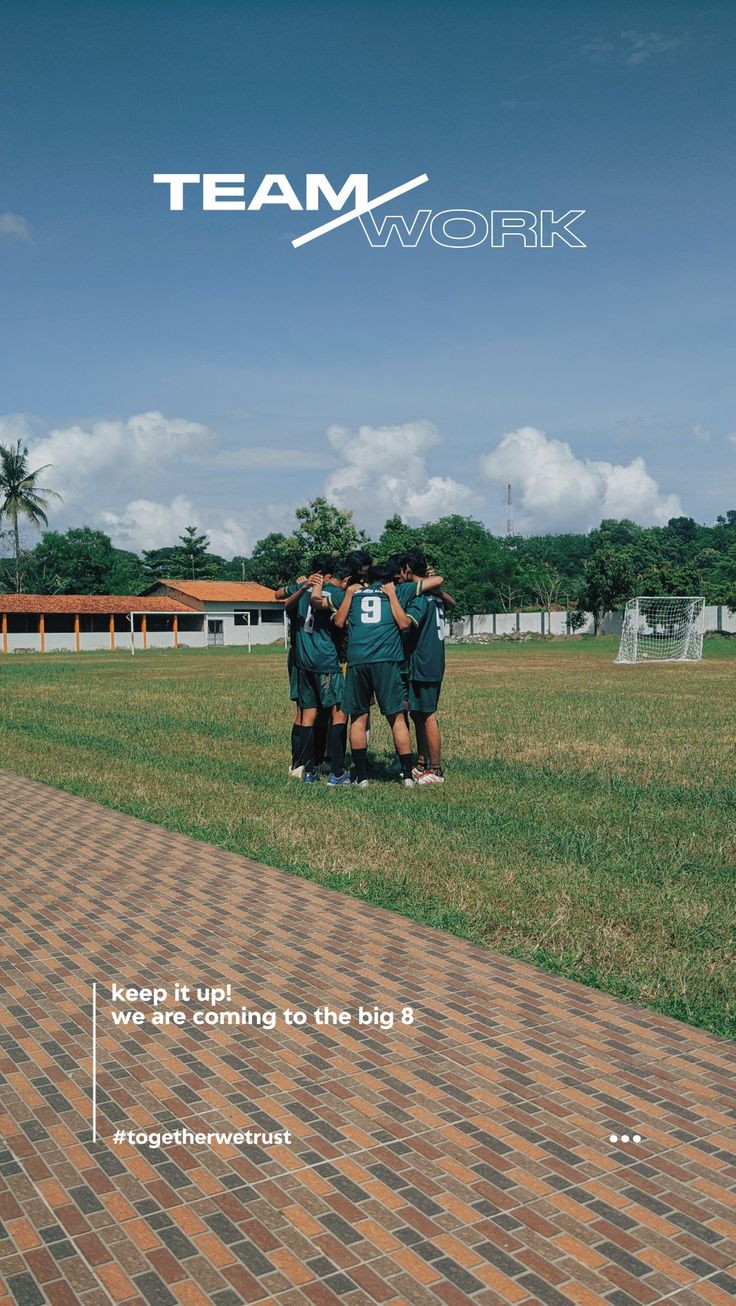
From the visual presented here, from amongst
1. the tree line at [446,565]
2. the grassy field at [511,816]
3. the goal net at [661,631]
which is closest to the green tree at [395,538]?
the tree line at [446,565]

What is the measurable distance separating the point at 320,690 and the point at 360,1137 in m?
6.11

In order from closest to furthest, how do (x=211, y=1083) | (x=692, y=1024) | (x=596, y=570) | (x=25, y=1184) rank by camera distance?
(x=25, y=1184) → (x=211, y=1083) → (x=692, y=1024) → (x=596, y=570)

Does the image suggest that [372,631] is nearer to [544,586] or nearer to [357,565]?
[357,565]

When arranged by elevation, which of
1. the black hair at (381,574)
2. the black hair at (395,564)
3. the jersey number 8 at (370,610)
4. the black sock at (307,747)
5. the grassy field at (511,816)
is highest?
the black hair at (395,564)

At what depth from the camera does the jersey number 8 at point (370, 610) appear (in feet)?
27.8

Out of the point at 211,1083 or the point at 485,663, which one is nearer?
the point at 211,1083

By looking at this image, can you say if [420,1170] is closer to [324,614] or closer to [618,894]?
[618,894]

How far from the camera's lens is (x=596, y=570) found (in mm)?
63781

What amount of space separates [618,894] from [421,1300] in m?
3.27

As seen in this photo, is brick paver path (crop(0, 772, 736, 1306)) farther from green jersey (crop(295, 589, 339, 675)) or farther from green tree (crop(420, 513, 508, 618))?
green tree (crop(420, 513, 508, 618))

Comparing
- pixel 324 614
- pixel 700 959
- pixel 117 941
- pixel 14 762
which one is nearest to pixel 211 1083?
pixel 117 941

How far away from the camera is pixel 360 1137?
3023 millimetres

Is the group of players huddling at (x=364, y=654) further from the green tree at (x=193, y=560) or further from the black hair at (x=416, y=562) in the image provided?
the green tree at (x=193, y=560)

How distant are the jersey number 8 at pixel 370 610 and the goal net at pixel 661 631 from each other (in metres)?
23.2
